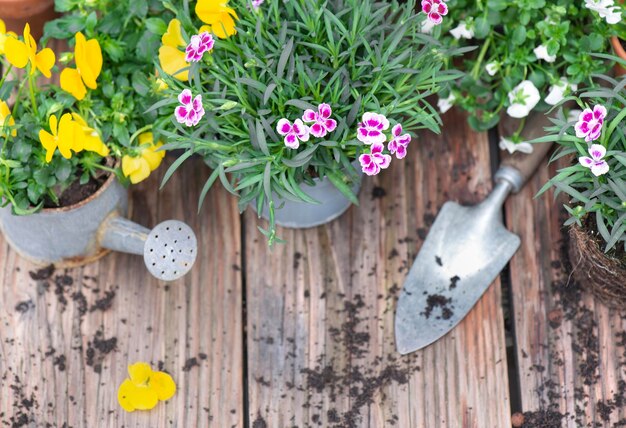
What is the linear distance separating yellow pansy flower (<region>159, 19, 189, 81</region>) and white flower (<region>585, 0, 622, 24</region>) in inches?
27.1

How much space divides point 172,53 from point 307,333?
572mm

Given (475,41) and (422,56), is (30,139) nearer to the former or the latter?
(422,56)

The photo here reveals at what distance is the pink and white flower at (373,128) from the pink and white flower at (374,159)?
13 mm

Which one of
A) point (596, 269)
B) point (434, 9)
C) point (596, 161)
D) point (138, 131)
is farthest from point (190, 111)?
point (596, 269)

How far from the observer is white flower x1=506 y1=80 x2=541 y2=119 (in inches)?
67.2

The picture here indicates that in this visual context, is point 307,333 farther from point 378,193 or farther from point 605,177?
point 605,177

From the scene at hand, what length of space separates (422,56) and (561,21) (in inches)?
14.0

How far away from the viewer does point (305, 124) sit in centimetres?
150

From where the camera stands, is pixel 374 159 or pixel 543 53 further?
pixel 543 53

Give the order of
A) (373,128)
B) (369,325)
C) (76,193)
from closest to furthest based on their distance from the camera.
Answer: (373,128), (76,193), (369,325)

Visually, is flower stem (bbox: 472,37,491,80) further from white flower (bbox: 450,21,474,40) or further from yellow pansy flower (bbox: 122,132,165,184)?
yellow pansy flower (bbox: 122,132,165,184)

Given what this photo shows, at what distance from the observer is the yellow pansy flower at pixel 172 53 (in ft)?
5.20

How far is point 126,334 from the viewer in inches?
69.3

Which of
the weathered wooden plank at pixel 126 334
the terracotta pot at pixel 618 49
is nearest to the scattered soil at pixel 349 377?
the weathered wooden plank at pixel 126 334
